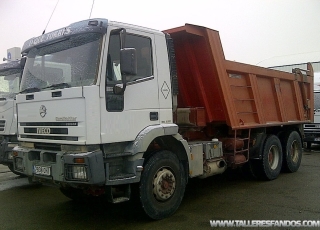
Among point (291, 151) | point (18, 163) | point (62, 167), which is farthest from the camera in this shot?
point (291, 151)

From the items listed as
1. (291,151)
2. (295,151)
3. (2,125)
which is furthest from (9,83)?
(295,151)

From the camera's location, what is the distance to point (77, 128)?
14.2ft

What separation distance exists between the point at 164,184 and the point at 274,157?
12.8ft

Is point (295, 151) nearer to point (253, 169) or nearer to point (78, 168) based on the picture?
point (253, 169)

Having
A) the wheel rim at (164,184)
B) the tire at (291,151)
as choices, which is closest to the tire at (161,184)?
the wheel rim at (164,184)

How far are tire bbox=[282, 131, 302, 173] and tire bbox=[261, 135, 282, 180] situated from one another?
38 cm

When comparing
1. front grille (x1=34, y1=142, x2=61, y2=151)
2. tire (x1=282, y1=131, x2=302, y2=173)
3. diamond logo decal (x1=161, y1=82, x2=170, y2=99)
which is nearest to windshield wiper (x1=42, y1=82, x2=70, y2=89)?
front grille (x1=34, y1=142, x2=61, y2=151)

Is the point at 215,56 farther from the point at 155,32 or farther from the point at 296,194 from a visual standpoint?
the point at 296,194

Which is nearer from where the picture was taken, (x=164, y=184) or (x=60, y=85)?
(x=60, y=85)

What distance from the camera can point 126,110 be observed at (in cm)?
466

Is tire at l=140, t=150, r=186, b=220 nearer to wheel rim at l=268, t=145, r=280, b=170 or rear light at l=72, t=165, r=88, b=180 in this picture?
rear light at l=72, t=165, r=88, b=180

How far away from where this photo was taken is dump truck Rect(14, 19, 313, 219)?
14.3 feet

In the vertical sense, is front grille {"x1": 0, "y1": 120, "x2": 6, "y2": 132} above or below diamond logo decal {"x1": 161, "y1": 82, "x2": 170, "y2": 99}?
below

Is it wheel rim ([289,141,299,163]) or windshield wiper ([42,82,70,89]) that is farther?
wheel rim ([289,141,299,163])
